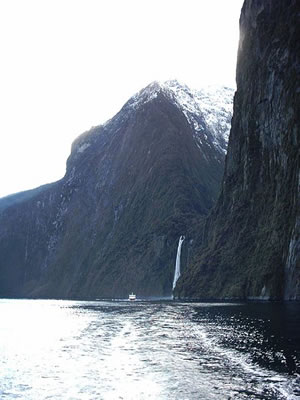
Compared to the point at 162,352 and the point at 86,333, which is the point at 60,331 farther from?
the point at 162,352

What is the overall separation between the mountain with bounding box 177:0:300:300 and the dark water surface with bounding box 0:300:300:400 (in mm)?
46116

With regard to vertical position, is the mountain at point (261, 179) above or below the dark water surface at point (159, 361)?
above

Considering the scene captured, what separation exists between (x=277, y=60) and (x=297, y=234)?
44.2 metres

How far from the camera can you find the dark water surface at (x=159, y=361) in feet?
98.6

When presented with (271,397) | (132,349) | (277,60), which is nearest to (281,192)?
(277,60)

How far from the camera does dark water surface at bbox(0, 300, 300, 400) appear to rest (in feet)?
98.6

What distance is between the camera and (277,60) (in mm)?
120188

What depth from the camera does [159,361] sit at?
130ft

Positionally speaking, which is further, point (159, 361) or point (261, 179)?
point (261, 179)

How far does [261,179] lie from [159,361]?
10205 cm

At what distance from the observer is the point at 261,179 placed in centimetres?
13638

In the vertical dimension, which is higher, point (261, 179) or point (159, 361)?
point (261, 179)

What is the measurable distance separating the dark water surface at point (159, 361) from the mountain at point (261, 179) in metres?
46.1

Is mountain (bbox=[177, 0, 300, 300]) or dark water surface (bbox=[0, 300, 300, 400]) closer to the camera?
dark water surface (bbox=[0, 300, 300, 400])
